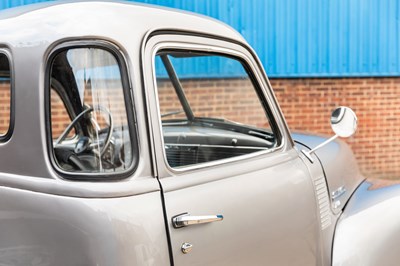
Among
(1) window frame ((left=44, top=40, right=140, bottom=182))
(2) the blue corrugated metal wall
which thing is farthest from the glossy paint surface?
(2) the blue corrugated metal wall

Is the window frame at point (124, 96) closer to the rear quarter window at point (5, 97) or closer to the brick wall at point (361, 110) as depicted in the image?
the rear quarter window at point (5, 97)

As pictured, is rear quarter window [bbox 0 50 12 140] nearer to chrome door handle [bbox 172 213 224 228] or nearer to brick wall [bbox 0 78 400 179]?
chrome door handle [bbox 172 213 224 228]

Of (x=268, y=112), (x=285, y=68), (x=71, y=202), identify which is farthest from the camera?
(x=285, y=68)

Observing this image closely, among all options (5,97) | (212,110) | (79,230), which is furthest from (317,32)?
(79,230)

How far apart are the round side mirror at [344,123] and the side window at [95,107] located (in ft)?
4.76

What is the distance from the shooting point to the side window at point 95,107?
1.77m

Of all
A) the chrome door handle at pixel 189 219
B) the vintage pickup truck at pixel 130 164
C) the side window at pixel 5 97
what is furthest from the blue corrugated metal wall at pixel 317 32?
the chrome door handle at pixel 189 219

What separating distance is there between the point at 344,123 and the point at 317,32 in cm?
483

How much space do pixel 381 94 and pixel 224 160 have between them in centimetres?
622

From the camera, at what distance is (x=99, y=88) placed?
5.99 ft

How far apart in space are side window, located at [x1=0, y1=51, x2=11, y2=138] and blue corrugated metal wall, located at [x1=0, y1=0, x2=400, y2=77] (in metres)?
5.02

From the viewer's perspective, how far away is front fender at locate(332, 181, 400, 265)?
247cm

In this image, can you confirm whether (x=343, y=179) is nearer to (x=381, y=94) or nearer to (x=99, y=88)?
(x=99, y=88)

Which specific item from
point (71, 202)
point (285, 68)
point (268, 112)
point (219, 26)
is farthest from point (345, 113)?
point (285, 68)
